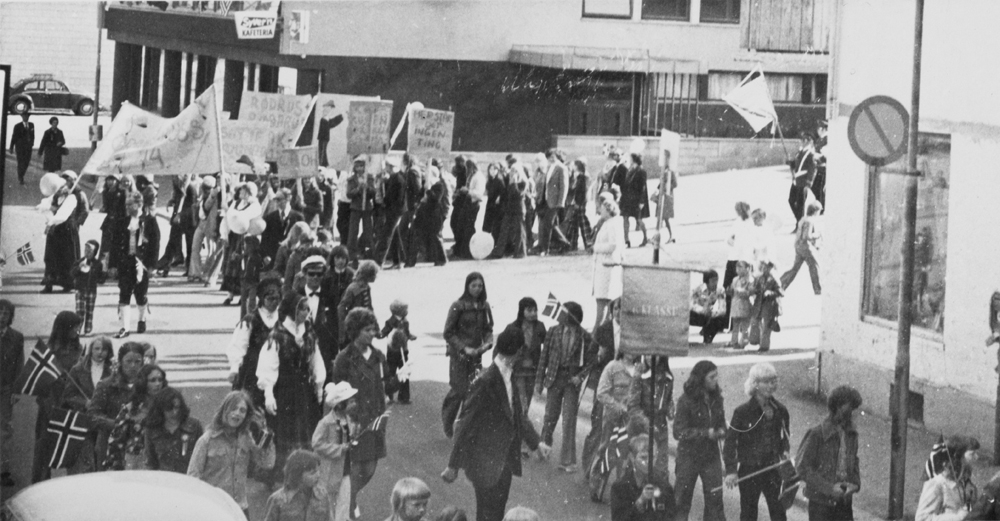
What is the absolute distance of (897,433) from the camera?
31.3 feet

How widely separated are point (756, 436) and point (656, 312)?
3.43 feet

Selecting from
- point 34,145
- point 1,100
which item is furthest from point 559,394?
point 34,145

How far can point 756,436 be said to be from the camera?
8.95 metres

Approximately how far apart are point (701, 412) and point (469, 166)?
414 cm

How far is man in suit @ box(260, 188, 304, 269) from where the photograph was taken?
12.3 m

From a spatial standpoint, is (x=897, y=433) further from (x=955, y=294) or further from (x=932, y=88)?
(x=932, y=88)

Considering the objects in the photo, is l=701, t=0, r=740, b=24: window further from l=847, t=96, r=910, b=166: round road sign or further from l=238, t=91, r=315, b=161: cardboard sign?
l=238, t=91, r=315, b=161: cardboard sign

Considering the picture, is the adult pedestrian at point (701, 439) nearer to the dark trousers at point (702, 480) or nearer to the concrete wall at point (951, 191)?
the dark trousers at point (702, 480)

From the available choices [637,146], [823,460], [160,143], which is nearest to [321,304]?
[160,143]

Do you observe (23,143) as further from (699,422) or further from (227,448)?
(699,422)

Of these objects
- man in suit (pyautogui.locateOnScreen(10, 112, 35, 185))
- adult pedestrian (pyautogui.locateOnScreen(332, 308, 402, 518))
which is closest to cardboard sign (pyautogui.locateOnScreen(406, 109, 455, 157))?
adult pedestrian (pyautogui.locateOnScreen(332, 308, 402, 518))

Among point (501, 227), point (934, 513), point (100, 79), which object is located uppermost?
point (100, 79)

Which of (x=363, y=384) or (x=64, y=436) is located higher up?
(x=363, y=384)

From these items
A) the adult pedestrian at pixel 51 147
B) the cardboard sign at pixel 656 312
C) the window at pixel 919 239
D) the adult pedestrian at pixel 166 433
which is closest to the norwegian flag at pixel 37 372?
the adult pedestrian at pixel 166 433
